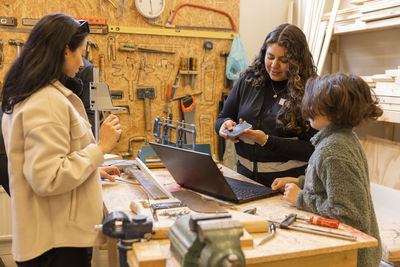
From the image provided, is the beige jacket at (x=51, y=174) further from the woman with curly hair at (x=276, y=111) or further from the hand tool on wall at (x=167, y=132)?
the woman with curly hair at (x=276, y=111)

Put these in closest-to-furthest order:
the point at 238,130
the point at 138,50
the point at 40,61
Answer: the point at 40,61 < the point at 238,130 < the point at 138,50

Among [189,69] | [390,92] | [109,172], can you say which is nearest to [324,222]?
[109,172]

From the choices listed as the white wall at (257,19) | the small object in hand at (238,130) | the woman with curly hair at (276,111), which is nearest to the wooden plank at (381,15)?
the woman with curly hair at (276,111)

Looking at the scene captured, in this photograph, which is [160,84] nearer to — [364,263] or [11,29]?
[11,29]

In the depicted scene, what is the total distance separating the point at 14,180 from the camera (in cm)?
139

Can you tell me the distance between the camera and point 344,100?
1482mm

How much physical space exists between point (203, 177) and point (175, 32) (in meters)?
2.43

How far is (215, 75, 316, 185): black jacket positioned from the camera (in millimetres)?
2039

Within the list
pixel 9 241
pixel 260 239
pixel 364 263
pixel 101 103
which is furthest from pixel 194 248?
pixel 9 241

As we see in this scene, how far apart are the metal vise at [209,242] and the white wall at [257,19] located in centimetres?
336

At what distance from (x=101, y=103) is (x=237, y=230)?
1.39 metres

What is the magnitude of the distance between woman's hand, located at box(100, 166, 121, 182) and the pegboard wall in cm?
167

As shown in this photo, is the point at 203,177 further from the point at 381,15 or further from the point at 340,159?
the point at 381,15

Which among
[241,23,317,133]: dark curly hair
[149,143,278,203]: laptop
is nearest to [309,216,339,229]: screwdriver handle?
[149,143,278,203]: laptop
